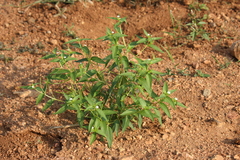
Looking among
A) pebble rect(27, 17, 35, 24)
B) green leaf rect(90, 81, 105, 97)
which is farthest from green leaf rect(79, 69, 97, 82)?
pebble rect(27, 17, 35, 24)

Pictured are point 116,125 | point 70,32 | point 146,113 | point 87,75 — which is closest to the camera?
point 146,113

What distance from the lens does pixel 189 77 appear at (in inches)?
171

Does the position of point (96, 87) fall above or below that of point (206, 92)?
above

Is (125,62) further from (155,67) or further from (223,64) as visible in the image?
(223,64)

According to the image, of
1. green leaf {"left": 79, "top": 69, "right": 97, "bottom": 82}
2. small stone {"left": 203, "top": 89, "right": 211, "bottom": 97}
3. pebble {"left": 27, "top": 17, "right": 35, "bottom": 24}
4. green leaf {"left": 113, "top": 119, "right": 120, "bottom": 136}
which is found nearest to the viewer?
green leaf {"left": 79, "top": 69, "right": 97, "bottom": 82}

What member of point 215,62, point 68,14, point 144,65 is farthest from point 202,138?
point 68,14

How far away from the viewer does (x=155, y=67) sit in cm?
459

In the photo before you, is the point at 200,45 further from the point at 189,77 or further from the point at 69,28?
the point at 69,28

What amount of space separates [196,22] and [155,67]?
1297 mm

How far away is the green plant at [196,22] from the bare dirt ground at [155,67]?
0.11 metres

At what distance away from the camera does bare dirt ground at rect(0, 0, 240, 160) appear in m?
3.35

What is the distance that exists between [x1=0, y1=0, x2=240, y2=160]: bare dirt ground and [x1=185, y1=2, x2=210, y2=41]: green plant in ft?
0.34

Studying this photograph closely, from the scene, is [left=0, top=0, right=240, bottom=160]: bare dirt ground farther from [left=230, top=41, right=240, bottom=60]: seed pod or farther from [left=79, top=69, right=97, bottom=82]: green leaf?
[left=79, top=69, right=97, bottom=82]: green leaf

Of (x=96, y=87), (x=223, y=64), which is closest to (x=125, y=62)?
(x=96, y=87)
